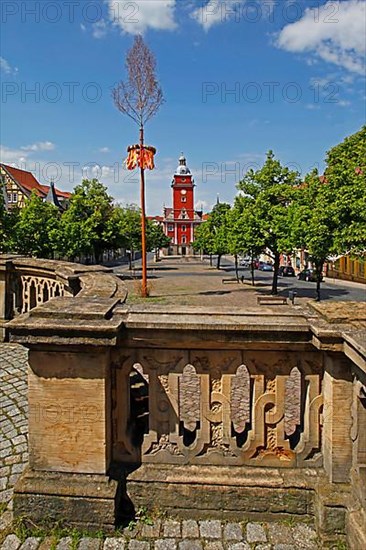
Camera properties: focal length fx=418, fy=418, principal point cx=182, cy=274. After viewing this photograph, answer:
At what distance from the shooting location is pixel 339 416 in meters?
2.44

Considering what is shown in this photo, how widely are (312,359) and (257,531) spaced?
1.07 meters

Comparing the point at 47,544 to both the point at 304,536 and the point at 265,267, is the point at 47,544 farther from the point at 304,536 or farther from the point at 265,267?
the point at 265,267

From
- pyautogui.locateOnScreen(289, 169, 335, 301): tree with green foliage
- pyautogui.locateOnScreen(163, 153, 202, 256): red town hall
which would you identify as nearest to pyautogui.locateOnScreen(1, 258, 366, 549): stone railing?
pyautogui.locateOnScreen(289, 169, 335, 301): tree with green foliage

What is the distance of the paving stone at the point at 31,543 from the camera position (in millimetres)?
2373

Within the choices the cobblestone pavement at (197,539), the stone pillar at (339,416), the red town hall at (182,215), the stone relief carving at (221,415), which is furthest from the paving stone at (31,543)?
the red town hall at (182,215)

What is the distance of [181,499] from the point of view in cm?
259

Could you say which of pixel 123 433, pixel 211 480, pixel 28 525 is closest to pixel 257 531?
pixel 211 480

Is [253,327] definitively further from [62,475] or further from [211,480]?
[62,475]

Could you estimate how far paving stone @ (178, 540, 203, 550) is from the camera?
2.34 m

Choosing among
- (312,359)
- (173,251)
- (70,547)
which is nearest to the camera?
(70,547)

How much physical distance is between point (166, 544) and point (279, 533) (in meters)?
0.67

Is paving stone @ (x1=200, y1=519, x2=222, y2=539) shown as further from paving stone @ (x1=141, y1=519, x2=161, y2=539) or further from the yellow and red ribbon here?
the yellow and red ribbon

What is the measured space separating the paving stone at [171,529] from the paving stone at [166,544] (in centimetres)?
4

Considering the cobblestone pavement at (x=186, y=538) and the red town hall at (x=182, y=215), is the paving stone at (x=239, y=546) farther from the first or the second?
the red town hall at (x=182, y=215)
